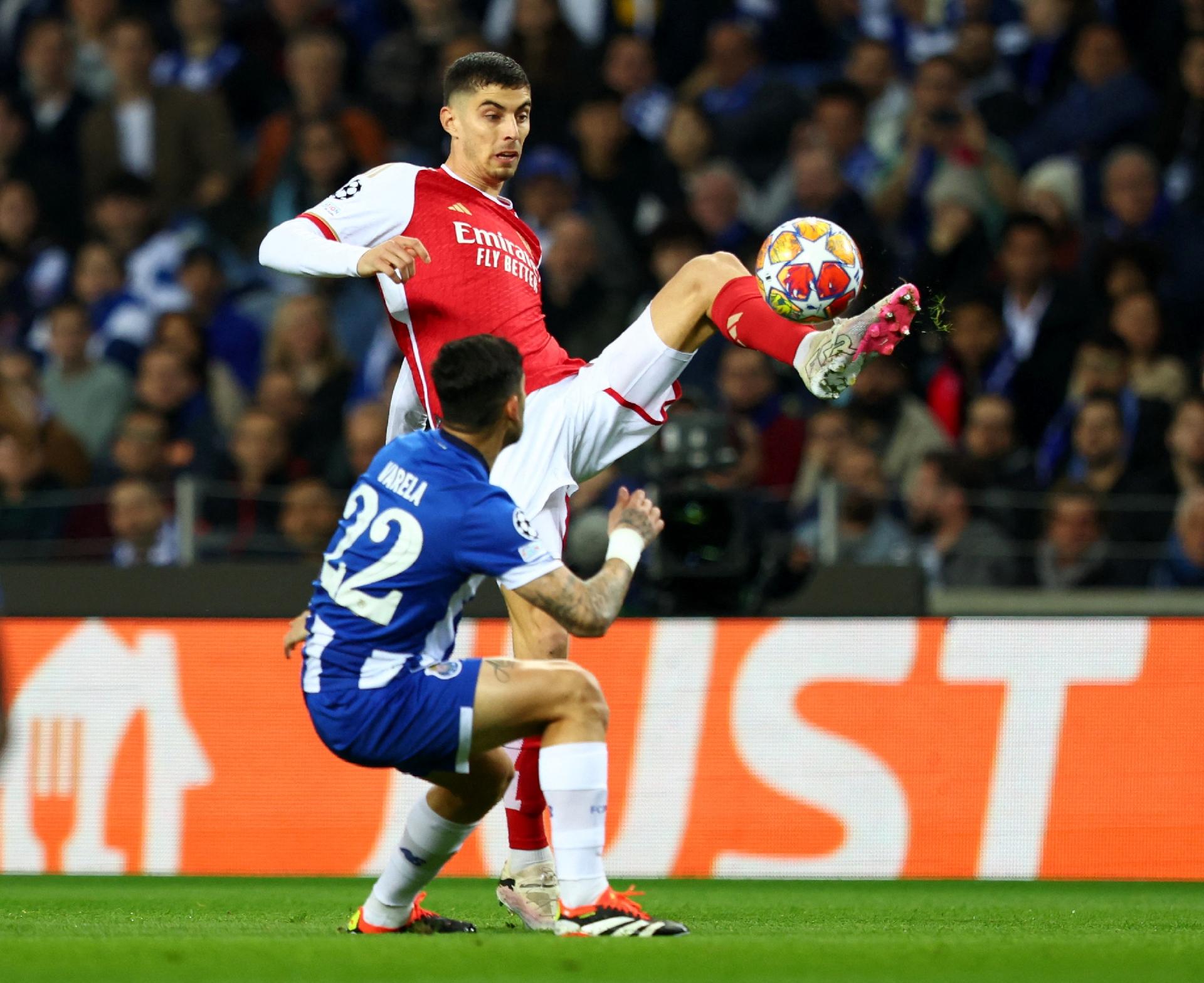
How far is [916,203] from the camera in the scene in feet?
40.4

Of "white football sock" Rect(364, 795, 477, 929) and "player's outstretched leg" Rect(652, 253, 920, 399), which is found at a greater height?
"player's outstretched leg" Rect(652, 253, 920, 399)

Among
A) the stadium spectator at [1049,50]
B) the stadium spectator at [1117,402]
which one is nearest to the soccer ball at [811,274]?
the stadium spectator at [1117,402]

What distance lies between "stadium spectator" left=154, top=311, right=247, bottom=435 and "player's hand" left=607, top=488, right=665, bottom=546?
23.6 ft

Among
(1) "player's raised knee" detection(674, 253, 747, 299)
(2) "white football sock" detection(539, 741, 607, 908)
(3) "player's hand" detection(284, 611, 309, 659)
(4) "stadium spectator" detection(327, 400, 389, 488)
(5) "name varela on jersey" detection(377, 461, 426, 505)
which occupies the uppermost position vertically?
(1) "player's raised knee" detection(674, 253, 747, 299)

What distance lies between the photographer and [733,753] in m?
8.83

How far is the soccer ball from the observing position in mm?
6387

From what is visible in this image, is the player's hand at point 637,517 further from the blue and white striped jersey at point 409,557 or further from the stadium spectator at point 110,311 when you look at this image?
the stadium spectator at point 110,311

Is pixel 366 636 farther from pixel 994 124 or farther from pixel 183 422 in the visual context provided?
pixel 994 124

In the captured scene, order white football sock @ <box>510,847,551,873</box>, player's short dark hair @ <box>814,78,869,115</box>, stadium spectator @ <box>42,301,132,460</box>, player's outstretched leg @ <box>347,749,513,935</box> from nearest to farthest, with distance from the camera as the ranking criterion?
1. player's outstretched leg @ <box>347,749,513,935</box>
2. white football sock @ <box>510,847,551,873</box>
3. stadium spectator @ <box>42,301,132,460</box>
4. player's short dark hair @ <box>814,78,869,115</box>

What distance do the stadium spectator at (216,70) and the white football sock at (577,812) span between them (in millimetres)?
10008

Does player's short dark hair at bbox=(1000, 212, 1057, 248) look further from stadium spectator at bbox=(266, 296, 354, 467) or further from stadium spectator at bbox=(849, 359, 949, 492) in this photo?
stadium spectator at bbox=(266, 296, 354, 467)

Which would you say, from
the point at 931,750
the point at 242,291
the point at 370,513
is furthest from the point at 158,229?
the point at 370,513

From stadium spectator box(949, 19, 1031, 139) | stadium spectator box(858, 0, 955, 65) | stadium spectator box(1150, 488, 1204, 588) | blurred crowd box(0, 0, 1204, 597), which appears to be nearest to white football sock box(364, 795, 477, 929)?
blurred crowd box(0, 0, 1204, 597)

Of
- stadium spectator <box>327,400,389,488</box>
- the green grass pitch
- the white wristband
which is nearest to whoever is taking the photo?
the green grass pitch
